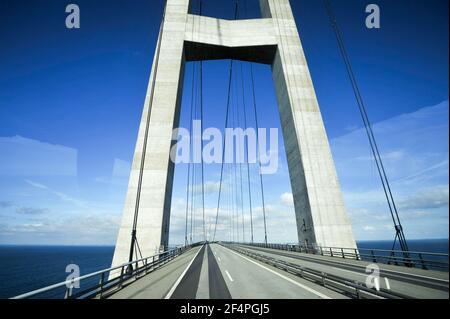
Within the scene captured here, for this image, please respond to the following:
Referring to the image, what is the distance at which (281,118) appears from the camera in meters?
28.1

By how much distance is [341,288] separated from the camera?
6695 millimetres

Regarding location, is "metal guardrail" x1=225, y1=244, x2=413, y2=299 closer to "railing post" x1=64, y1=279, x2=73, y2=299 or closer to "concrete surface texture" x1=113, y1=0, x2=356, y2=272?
"railing post" x1=64, y1=279, x2=73, y2=299

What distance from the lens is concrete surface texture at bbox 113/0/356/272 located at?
1936 centimetres

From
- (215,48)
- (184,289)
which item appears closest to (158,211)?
(184,289)

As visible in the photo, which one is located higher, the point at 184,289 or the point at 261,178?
the point at 261,178

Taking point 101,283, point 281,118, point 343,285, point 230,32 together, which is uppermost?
point 230,32

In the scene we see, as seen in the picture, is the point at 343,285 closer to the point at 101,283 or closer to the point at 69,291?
the point at 101,283

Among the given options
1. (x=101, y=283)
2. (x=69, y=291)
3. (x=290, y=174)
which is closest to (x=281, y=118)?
(x=290, y=174)

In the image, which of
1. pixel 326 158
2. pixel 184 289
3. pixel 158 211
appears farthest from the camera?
pixel 326 158

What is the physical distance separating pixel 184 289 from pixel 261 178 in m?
30.6

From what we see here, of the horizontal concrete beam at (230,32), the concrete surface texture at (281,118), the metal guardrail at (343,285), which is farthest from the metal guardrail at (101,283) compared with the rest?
the horizontal concrete beam at (230,32)

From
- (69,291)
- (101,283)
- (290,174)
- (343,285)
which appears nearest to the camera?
(69,291)

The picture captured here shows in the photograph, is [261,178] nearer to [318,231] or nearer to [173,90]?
[318,231]

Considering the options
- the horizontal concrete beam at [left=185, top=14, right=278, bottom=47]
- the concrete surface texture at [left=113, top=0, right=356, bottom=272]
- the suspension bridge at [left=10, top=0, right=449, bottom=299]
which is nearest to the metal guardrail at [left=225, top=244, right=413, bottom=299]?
the suspension bridge at [left=10, top=0, right=449, bottom=299]
